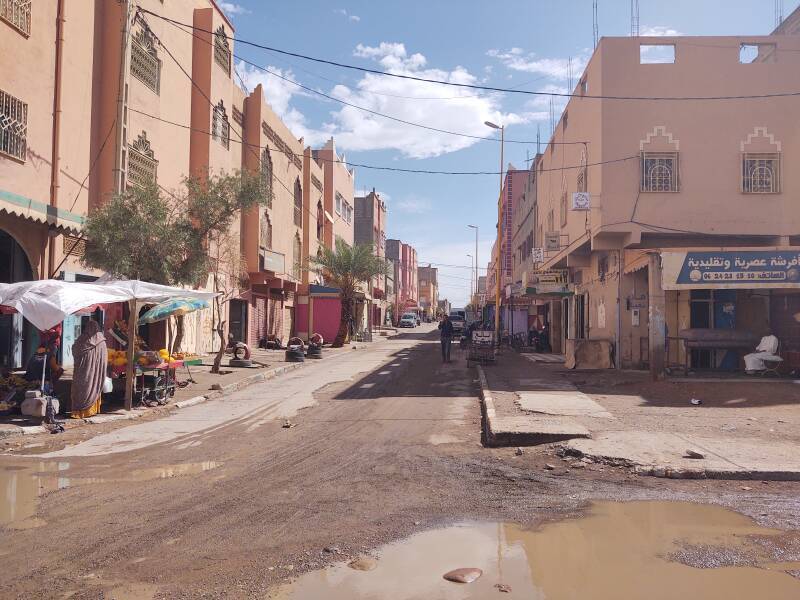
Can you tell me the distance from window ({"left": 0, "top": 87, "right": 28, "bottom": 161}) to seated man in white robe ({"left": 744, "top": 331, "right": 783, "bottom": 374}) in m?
17.8

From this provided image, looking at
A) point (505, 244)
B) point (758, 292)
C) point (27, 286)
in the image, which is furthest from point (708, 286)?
point (505, 244)

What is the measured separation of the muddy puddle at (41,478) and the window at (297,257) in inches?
1154

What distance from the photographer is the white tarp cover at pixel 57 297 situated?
1054 centimetres

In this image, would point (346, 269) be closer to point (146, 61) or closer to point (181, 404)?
point (146, 61)

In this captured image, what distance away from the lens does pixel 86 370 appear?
11.3 m

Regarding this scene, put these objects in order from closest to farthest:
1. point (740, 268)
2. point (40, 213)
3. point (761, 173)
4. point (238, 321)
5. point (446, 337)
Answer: point (40, 213)
point (740, 268)
point (761, 173)
point (446, 337)
point (238, 321)

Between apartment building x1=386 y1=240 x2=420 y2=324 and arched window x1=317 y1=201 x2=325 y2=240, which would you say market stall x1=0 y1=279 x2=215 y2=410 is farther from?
apartment building x1=386 y1=240 x2=420 y2=324

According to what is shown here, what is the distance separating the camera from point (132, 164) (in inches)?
741

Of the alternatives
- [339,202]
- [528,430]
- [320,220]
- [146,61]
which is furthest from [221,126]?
[339,202]

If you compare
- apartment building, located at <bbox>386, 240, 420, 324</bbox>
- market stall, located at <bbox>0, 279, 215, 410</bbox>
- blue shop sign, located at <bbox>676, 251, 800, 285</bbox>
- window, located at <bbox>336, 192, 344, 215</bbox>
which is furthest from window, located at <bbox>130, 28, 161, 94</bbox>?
apartment building, located at <bbox>386, 240, 420, 324</bbox>

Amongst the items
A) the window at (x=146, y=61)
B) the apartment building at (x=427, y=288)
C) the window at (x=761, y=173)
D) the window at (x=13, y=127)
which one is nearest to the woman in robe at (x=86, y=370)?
the window at (x=13, y=127)

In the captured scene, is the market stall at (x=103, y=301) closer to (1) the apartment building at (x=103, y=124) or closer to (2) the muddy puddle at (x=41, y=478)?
(1) the apartment building at (x=103, y=124)

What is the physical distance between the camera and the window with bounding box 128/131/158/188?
61.4 ft

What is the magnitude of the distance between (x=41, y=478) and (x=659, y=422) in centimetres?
885
